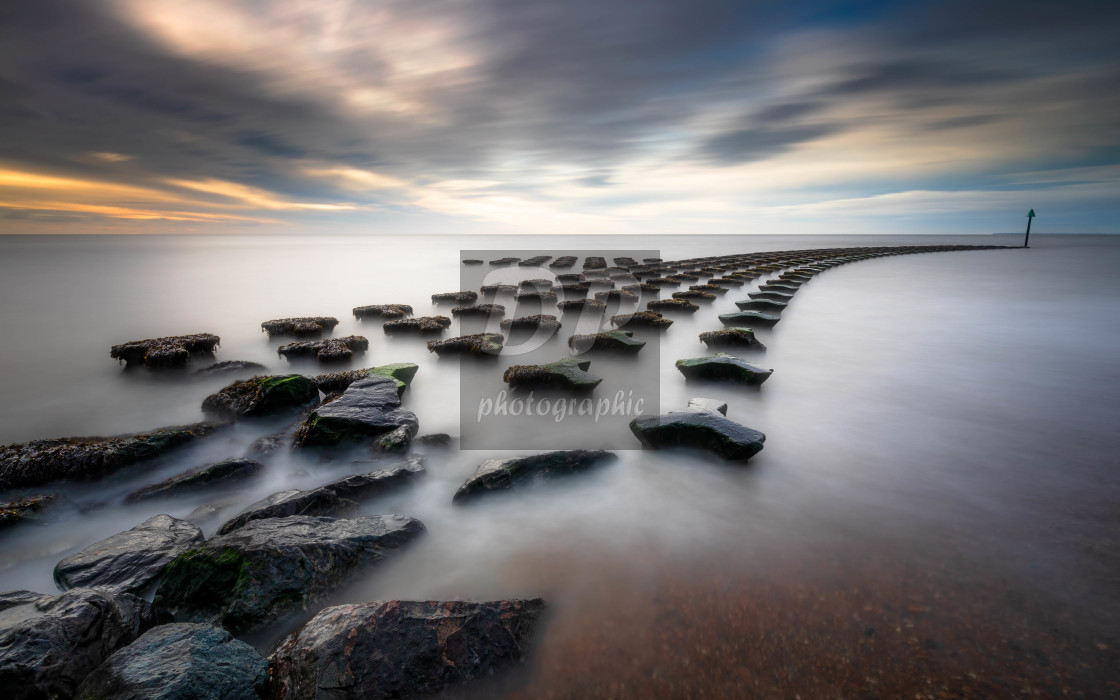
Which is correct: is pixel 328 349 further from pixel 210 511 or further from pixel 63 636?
pixel 63 636

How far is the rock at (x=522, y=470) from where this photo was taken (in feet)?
8.66

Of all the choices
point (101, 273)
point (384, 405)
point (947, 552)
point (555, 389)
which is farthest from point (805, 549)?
point (101, 273)

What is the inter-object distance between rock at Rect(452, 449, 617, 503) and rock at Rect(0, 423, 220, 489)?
222 cm

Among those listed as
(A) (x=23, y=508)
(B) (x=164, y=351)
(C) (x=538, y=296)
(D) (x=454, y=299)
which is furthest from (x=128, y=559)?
(C) (x=538, y=296)

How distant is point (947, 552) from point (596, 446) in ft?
6.40

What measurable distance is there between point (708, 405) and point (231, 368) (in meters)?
5.09

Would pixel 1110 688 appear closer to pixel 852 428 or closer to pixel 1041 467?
pixel 1041 467

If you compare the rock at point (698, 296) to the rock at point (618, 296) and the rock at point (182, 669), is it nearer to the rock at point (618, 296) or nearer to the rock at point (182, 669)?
the rock at point (618, 296)

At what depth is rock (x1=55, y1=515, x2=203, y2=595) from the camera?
1.95 meters

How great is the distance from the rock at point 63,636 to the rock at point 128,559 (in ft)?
0.79

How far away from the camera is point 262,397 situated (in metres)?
3.76

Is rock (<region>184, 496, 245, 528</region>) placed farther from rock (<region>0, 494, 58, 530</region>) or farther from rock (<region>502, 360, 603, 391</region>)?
rock (<region>502, 360, 603, 391</region>)

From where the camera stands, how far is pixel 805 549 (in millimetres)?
2139

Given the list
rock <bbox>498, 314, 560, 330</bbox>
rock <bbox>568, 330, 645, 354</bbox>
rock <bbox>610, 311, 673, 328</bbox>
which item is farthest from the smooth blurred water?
rock <bbox>498, 314, 560, 330</bbox>
